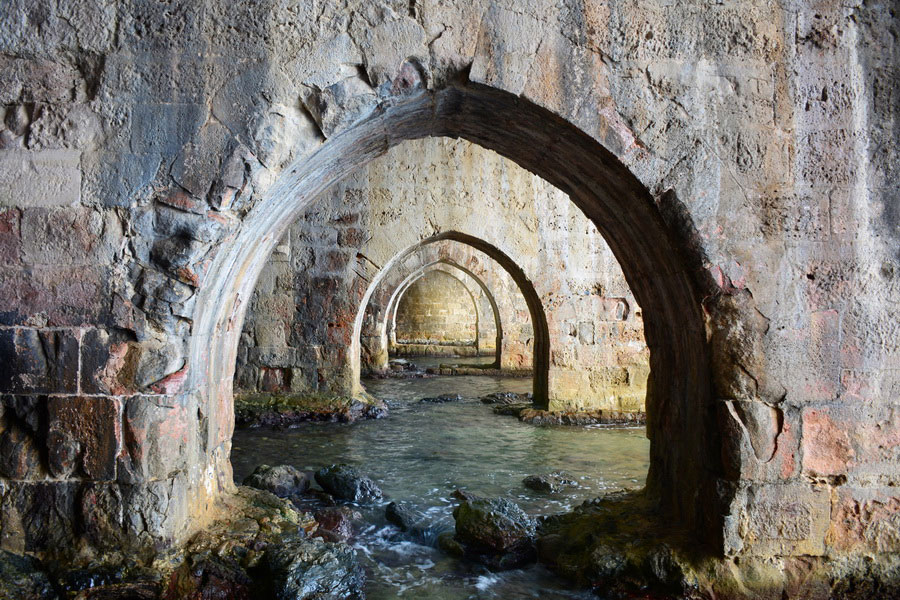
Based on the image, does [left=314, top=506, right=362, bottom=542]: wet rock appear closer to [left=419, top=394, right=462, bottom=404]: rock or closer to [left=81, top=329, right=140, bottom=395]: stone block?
[left=81, top=329, right=140, bottom=395]: stone block

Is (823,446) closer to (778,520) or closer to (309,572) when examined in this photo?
(778,520)

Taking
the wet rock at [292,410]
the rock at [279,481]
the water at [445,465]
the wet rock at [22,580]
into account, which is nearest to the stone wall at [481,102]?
the wet rock at [22,580]

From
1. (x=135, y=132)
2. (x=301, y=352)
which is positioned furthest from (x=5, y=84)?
(x=301, y=352)

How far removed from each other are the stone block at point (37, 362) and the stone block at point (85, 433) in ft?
0.25

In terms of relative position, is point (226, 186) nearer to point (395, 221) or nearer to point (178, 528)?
point (178, 528)

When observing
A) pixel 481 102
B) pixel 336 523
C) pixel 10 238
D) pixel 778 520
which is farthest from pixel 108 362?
pixel 778 520

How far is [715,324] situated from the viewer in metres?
2.93

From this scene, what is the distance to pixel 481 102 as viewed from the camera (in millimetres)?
3062

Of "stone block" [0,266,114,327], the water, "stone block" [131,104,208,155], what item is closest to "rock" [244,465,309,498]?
the water

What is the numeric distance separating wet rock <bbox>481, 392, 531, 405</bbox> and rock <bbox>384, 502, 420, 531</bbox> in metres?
4.79

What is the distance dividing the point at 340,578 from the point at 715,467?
182 cm

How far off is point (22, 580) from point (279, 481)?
2.10m

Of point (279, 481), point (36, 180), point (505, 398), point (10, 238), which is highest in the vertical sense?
point (36, 180)

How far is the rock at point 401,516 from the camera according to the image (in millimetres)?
4023
